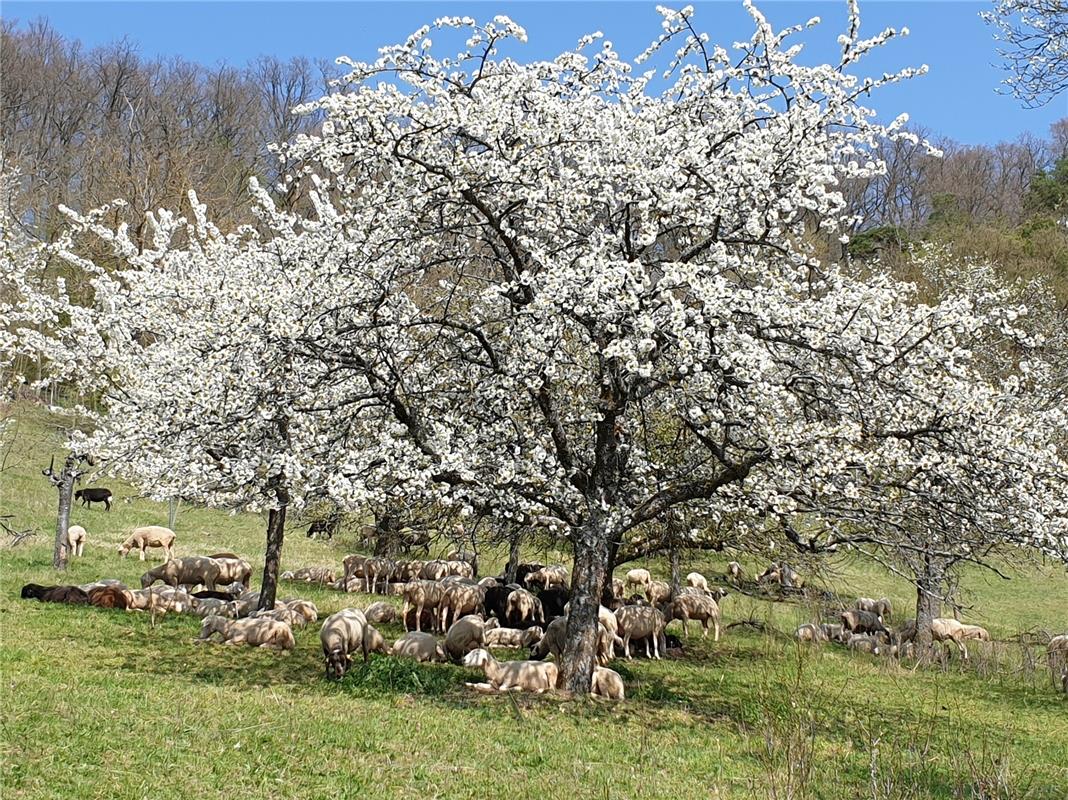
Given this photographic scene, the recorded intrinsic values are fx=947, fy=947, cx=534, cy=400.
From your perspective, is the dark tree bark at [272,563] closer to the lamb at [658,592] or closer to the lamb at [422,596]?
the lamb at [422,596]

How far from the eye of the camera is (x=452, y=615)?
18.0 m

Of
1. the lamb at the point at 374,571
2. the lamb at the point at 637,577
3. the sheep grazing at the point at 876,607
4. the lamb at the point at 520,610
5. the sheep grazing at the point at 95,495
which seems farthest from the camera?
the sheep grazing at the point at 95,495

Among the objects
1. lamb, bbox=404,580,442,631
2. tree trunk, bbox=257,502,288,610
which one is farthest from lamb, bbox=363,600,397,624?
tree trunk, bbox=257,502,288,610

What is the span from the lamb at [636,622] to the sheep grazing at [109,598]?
8782mm

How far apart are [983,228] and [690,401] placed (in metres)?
40.1

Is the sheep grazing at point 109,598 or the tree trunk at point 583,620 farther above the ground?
the tree trunk at point 583,620

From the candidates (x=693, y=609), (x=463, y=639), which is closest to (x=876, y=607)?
(x=693, y=609)

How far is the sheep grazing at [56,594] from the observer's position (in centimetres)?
1670

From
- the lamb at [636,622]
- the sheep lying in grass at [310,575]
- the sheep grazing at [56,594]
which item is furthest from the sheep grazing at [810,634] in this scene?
the sheep grazing at [56,594]

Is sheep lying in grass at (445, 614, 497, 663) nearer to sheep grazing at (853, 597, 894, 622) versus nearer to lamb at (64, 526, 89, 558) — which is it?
lamb at (64, 526, 89, 558)

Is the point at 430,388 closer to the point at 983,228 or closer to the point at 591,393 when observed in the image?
the point at 591,393

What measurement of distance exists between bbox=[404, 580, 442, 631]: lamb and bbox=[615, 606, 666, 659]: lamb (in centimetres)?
348

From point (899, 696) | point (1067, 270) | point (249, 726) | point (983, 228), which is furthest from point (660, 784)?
point (983, 228)

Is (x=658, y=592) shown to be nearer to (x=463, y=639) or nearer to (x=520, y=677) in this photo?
(x=463, y=639)
